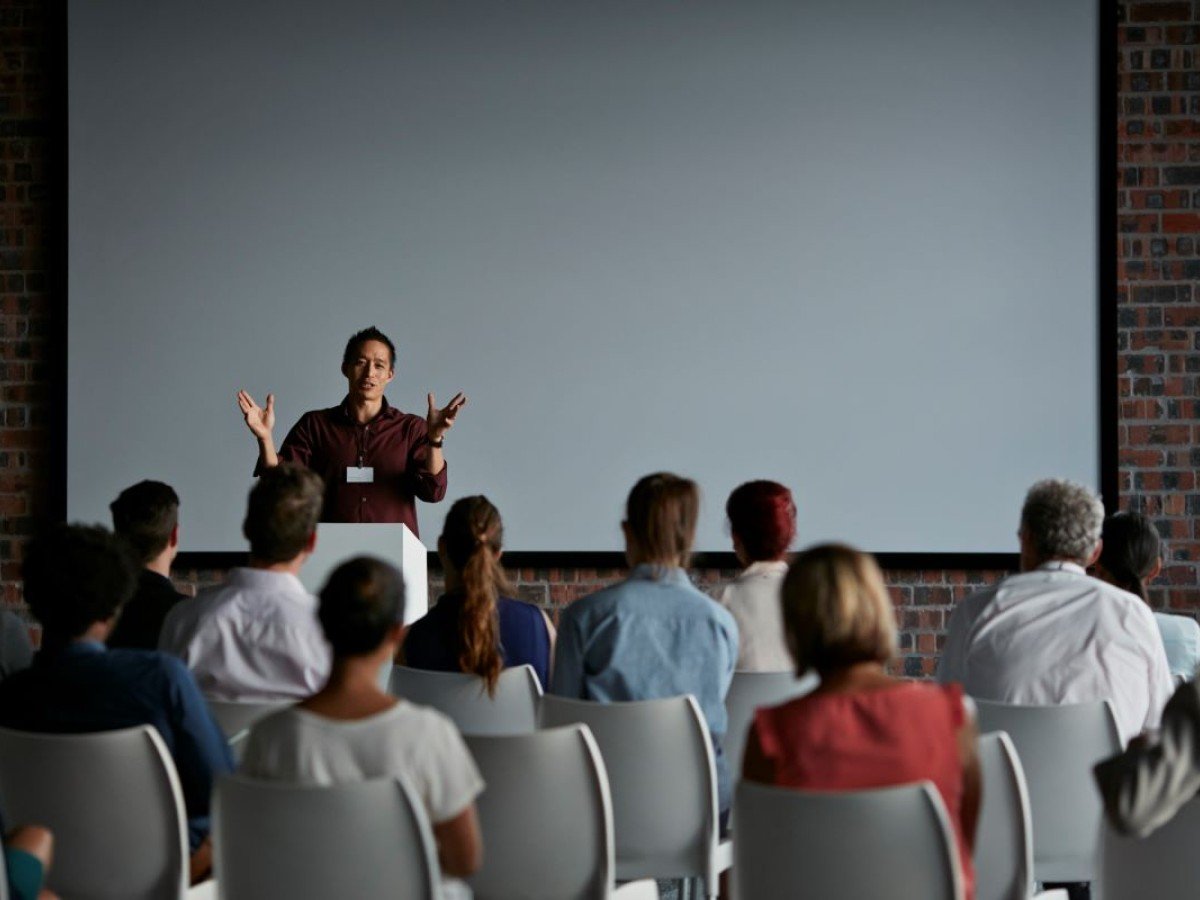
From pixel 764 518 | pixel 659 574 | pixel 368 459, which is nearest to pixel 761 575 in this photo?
pixel 764 518

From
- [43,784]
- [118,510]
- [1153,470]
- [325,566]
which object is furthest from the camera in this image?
[1153,470]

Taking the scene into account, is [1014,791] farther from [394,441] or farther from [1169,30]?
[1169,30]

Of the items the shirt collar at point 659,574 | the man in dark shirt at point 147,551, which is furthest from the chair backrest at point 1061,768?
the man in dark shirt at point 147,551

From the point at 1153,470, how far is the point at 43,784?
5.27 m

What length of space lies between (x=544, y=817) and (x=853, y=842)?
74 cm

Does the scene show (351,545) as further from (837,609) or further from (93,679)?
(837,609)

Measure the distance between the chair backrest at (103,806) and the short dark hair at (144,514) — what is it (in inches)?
52.6

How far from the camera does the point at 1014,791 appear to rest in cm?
241

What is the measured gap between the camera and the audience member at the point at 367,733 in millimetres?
2080

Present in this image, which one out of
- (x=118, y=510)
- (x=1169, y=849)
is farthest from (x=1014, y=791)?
(x=118, y=510)

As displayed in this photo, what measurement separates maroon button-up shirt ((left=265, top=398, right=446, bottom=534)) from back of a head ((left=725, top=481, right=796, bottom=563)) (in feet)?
6.12

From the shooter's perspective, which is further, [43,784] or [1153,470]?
[1153,470]

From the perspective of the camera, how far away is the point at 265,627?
3086 millimetres

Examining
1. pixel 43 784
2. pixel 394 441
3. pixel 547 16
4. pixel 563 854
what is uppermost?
pixel 547 16
